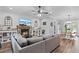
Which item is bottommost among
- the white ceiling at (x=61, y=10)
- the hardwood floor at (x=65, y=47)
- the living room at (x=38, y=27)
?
the hardwood floor at (x=65, y=47)

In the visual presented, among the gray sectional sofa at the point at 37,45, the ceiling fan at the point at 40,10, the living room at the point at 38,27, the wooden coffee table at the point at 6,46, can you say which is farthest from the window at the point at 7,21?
the ceiling fan at the point at 40,10

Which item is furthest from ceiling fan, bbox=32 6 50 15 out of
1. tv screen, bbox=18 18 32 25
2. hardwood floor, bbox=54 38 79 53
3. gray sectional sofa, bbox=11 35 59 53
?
hardwood floor, bbox=54 38 79 53

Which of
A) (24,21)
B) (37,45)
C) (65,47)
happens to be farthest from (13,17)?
(65,47)

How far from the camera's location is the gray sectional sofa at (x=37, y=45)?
233 centimetres

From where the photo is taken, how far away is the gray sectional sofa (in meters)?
2.33

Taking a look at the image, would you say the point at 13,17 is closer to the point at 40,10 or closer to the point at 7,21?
the point at 7,21

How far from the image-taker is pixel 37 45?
8.88 ft

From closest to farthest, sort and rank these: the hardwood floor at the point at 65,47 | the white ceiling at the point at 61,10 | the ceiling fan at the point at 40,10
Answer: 1. the white ceiling at the point at 61,10
2. the hardwood floor at the point at 65,47
3. the ceiling fan at the point at 40,10

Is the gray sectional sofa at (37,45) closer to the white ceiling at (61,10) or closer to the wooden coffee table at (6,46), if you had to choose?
the wooden coffee table at (6,46)

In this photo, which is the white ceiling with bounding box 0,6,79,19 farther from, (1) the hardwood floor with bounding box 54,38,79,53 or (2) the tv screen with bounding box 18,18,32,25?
(1) the hardwood floor with bounding box 54,38,79,53

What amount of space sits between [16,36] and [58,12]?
5.25 feet
